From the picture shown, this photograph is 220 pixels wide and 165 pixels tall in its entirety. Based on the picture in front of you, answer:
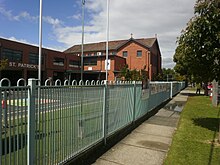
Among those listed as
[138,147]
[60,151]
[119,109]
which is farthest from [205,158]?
[60,151]

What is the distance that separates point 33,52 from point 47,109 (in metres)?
31.7

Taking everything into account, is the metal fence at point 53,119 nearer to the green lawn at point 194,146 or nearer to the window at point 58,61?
the green lawn at point 194,146

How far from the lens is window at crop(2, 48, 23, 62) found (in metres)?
28.1

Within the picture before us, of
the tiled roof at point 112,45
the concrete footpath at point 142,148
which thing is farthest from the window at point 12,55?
the concrete footpath at point 142,148

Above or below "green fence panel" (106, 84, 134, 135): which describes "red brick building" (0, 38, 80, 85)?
above

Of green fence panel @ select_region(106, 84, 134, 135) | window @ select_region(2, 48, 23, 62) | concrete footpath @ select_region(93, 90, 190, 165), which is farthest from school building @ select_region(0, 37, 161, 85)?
concrete footpath @ select_region(93, 90, 190, 165)

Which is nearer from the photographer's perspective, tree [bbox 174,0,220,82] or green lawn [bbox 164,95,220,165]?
green lawn [bbox 164,95,220,165]

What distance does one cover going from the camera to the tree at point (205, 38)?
642 centimetres

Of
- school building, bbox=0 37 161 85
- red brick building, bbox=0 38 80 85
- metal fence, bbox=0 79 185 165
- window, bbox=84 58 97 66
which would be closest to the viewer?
metal fence, bbox=0 79 185 165

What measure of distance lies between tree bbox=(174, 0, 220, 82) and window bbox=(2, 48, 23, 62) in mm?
26557

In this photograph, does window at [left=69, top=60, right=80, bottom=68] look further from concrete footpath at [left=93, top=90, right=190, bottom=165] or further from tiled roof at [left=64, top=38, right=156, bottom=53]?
concrete footpath at [left=93, top=90, right=190, bottom=165]

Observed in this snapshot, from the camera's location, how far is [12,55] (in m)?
29.3

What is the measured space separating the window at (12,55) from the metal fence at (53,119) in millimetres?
26105

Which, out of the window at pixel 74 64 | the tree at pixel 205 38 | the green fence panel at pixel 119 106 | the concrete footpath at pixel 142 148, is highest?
the window at pixel 74 64
